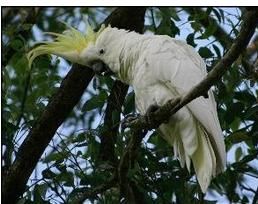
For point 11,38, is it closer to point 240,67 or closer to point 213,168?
point 240,67

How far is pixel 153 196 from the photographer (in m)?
3.56

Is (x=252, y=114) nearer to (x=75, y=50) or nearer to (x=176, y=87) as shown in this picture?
(x=176, y=87)

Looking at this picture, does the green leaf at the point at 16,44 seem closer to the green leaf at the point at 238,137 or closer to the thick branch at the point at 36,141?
the thick branch at the point at 36,141

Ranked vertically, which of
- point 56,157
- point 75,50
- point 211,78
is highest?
point 75,50

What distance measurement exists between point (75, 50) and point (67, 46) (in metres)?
0.04

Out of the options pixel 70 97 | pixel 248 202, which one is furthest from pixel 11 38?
pixel 248 202

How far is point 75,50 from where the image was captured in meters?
3.76

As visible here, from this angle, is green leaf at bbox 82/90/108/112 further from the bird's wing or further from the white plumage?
the bird's wing

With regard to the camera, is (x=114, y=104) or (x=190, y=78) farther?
(x=114, y=104)

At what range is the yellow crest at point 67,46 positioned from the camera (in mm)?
3756

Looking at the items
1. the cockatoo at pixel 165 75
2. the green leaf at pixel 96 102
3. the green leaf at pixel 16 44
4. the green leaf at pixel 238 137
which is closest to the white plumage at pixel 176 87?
the cockatoo at pixel 165 75

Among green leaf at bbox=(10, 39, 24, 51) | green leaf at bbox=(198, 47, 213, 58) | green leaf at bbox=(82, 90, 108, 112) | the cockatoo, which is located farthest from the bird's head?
green leaf at bbox=(198, 47, 213, 58)

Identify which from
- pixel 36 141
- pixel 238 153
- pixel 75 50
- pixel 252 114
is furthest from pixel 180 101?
pixel 238 153

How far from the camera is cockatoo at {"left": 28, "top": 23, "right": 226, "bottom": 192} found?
130 inches
